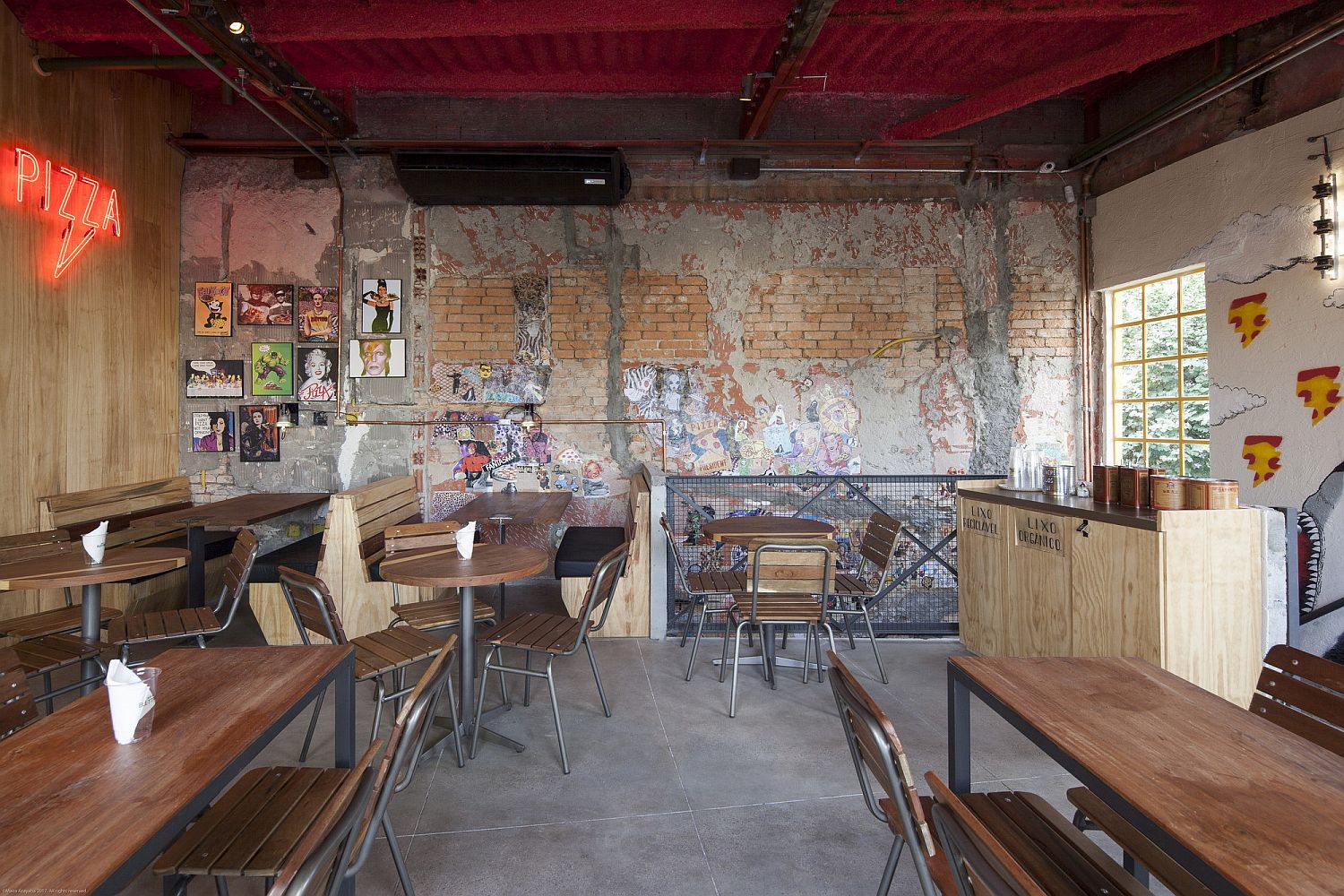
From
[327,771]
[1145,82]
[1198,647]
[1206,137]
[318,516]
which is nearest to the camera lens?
[327,771]

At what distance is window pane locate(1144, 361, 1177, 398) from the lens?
5.47 meters

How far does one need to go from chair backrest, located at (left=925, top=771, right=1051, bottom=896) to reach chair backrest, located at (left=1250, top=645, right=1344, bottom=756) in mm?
1120

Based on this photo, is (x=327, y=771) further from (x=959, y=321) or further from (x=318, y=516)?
(x=959, y=321)

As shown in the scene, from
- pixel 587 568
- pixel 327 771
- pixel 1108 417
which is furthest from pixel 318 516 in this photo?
pixel 1108 417

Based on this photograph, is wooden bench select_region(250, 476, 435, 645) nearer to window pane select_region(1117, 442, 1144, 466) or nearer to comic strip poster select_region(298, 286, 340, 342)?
comic strip poster select_region(298, 286, 340, 342)

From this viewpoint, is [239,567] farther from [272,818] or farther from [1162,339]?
[1162,339]

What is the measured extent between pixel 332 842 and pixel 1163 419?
6339 mm

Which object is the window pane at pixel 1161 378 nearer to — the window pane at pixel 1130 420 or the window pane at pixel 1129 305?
the window pane at pixel 1130 420

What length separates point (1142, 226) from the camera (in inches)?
218

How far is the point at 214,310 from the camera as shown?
5863 mm

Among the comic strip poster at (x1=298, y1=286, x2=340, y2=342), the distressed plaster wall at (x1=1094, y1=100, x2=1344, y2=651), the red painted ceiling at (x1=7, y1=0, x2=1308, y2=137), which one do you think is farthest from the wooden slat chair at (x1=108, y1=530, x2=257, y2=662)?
the distressed plaster wall at (x1=1094, y1=100, x2=1344, y2=651)

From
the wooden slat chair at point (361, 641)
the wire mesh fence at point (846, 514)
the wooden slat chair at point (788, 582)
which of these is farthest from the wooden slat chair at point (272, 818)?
the wire mesh fence at point (846, 514)

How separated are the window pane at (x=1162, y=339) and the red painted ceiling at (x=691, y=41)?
1.99m

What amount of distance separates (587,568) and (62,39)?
469cm
